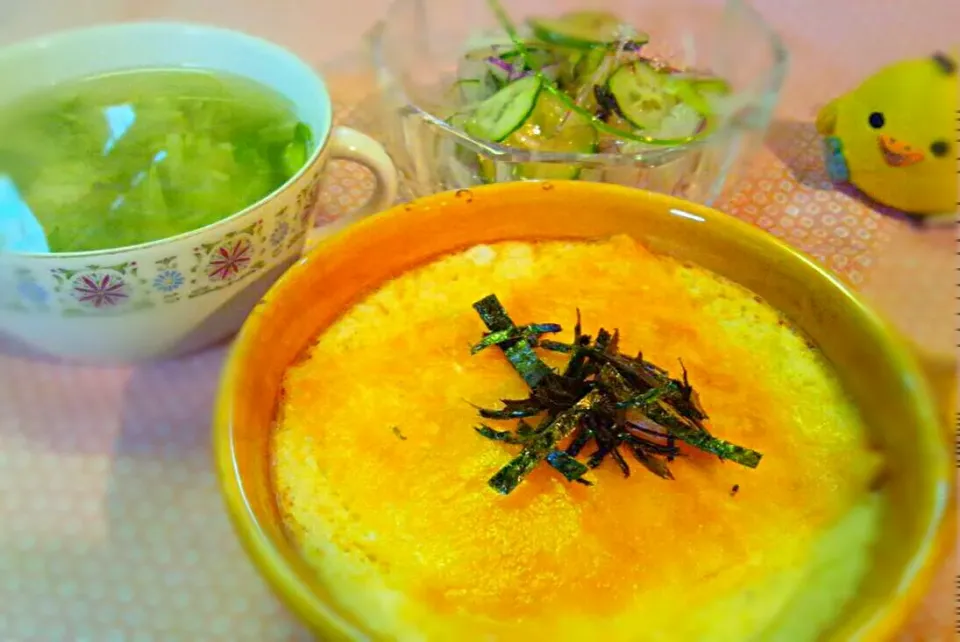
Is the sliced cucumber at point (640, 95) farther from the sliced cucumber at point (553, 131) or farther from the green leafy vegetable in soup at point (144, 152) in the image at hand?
the green leafy vegetable in soup at point (144, 152)

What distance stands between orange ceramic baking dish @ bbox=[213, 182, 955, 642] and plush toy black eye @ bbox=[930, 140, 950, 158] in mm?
571

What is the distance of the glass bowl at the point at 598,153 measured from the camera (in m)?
1.32

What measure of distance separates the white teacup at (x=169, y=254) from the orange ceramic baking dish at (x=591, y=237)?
4.2 inches

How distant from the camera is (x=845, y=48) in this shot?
2.06 m

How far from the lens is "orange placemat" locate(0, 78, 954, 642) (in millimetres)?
936

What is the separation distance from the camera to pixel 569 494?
84 cm

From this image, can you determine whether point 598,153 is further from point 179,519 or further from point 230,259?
point 179,519

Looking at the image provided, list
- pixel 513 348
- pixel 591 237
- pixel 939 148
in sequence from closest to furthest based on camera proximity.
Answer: pixel 513 348 → pixel 591 237 → pixel 939 148

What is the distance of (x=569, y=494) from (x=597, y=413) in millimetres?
96

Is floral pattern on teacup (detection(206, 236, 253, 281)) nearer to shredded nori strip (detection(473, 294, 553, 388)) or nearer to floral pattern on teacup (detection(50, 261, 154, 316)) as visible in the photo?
floral pattern on teacup (detection(50, 261, 154, 316))

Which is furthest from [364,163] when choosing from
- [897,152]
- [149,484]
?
[897,152]

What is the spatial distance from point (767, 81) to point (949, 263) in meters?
0.45

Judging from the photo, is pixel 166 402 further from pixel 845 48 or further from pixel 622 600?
pixel 845 48

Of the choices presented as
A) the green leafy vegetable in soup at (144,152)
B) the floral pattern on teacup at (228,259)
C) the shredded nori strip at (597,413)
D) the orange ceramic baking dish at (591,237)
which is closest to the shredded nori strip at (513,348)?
the shredded nori strip at (597,413)
